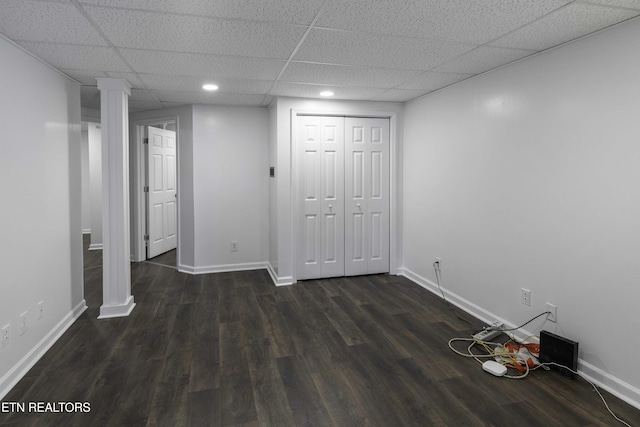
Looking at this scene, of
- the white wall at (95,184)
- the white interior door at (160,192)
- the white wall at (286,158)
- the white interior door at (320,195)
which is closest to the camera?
the white wall at (286,158)

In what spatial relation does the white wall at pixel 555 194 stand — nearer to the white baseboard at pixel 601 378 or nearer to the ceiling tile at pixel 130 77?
the white baseboard at pixel 601 378

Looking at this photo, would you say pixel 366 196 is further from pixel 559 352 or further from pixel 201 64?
pixel 559 352

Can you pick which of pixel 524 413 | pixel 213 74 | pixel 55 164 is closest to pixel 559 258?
pixel 524 413

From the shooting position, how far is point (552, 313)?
8.47 ft

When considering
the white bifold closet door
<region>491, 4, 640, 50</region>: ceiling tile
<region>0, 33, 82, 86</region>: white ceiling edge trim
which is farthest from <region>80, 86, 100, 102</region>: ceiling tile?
<region>491, 4, 640, 50</region>: ceiling tile

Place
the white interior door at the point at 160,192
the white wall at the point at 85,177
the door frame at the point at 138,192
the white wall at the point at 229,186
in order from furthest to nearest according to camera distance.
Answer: the white wall at the point at 85,177
the white interior door at the point at 160,192
the door frame at the point at 138,192
the white wall at the point at 229,186

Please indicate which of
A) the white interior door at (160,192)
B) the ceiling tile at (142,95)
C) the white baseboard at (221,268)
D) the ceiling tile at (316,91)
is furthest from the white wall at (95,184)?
the ceiling tile at (316,91)

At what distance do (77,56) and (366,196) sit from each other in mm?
3171

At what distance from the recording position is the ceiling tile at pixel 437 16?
1.89 meters

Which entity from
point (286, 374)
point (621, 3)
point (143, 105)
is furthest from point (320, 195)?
point (621, 3)

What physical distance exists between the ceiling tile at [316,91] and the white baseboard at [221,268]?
89.5 inches

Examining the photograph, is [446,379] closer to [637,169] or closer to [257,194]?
[637,169]

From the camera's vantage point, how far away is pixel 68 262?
10.3 feet

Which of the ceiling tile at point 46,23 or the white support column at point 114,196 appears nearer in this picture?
the ceiling tile at point 46,23
